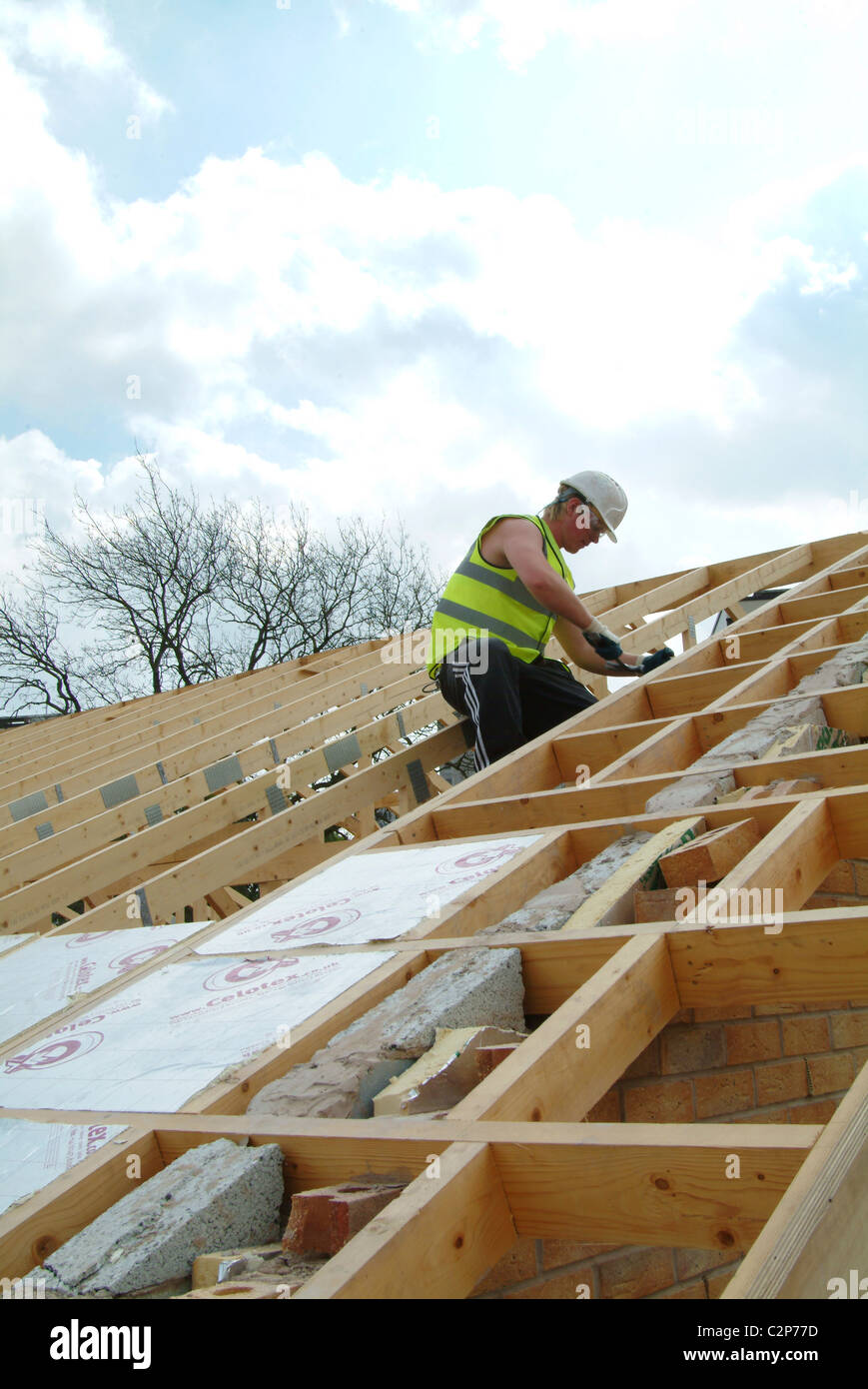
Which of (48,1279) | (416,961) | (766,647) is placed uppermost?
(766,647)

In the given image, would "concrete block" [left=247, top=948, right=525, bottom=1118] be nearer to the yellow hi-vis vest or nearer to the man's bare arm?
the man's bare arm

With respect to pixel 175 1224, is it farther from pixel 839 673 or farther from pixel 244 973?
pixel 839 673

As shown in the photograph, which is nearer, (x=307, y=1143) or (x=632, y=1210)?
(x=632, y=1210)

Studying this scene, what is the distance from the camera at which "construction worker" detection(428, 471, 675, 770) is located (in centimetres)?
466

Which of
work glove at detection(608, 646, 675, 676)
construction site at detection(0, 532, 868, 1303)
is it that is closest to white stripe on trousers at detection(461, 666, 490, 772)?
construction site at detection(0, 532, 868, 1303)

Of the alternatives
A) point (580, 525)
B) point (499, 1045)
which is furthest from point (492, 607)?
point (499, 1045)

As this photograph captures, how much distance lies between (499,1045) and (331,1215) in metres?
0.53

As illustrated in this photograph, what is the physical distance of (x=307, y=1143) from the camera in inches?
71.8

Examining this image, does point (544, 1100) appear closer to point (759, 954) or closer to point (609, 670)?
point (759, 954)

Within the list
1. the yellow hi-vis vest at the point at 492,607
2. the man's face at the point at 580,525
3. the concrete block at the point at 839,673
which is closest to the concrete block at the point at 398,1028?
the concrete block at the point at 839,673

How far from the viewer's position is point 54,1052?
2.79 meters
